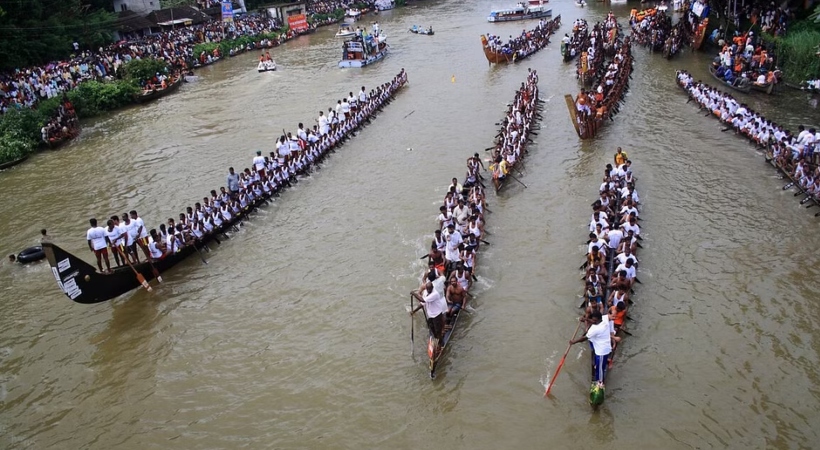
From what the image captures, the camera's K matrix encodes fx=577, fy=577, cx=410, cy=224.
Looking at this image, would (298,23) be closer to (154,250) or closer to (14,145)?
(14,145)

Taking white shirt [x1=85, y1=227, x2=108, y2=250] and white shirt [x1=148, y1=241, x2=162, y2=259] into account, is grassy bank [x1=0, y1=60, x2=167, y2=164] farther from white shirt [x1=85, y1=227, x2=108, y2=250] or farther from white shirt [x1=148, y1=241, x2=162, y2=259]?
white shirt [x1=148, y1=241, x2=162, y2=259]

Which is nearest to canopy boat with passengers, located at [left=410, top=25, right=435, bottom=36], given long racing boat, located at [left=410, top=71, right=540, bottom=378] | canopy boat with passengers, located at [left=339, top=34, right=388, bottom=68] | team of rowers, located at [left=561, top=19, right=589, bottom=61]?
canopy boat with passengers, located at [left=339, top=34, right=388, bottom=68]

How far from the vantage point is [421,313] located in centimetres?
1230

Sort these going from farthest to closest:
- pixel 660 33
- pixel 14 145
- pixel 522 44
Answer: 1. pixel 522 44
2. pixel 660 33
3. pixel 14 145

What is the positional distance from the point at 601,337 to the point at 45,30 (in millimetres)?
37091

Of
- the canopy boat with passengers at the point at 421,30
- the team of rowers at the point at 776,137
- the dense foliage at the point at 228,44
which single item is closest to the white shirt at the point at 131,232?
the team of rowers at the point at 776,137

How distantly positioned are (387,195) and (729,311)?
32.5 ft

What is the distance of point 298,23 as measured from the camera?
50.8 m

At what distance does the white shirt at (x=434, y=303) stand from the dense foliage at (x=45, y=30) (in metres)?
31.1

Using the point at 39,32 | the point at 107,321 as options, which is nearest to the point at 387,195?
the point at 107,321

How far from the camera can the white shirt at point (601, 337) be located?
917 centimetres

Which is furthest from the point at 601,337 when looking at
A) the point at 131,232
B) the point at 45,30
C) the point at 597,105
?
the point at 45,30

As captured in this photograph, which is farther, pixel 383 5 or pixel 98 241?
pixel 383 5

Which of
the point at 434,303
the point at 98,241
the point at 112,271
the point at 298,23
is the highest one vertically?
the point at 298,23
